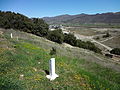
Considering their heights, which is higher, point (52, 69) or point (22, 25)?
point (22, 25)

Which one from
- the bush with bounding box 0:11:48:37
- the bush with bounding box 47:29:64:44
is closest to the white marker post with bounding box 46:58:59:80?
the bush with bounding box 47:29:64:44

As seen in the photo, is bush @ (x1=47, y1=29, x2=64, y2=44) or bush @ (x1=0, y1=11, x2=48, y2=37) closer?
bush @ (x1=0, y1=11, x2=48, y2=37)

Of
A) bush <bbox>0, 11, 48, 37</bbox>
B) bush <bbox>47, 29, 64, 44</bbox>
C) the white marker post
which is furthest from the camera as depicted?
bush <bbox>47, 29, 64, 44</bbox>

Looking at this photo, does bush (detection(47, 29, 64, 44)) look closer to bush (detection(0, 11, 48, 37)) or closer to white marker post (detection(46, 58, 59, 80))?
bush (detection(0, 11, 48, 37))

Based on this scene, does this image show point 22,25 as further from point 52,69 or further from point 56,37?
point 52,69

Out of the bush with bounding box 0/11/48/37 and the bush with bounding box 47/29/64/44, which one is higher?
the bush with bounding box 0/11/48/37

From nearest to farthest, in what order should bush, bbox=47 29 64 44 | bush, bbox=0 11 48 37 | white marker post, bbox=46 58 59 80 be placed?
white marker post, bbox=46 58 59 80 → bush, bbox=0 11 48 37 → bush, bbox=47 29 64 44

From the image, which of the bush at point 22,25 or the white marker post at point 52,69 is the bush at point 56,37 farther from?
the white marker post at point 52,69

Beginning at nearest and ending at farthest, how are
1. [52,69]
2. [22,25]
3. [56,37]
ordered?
[52,69]
[22,25]
[56,37]

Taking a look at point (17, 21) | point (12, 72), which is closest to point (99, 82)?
point (12, 72)

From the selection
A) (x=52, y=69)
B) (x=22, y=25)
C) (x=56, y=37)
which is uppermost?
(x=22, y=25)

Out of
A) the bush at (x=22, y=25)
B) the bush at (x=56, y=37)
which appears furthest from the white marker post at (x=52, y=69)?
the bush at (x=22, y=25)

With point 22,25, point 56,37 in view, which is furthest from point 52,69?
point 22,25

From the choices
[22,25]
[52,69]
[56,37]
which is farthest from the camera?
[56,37]
